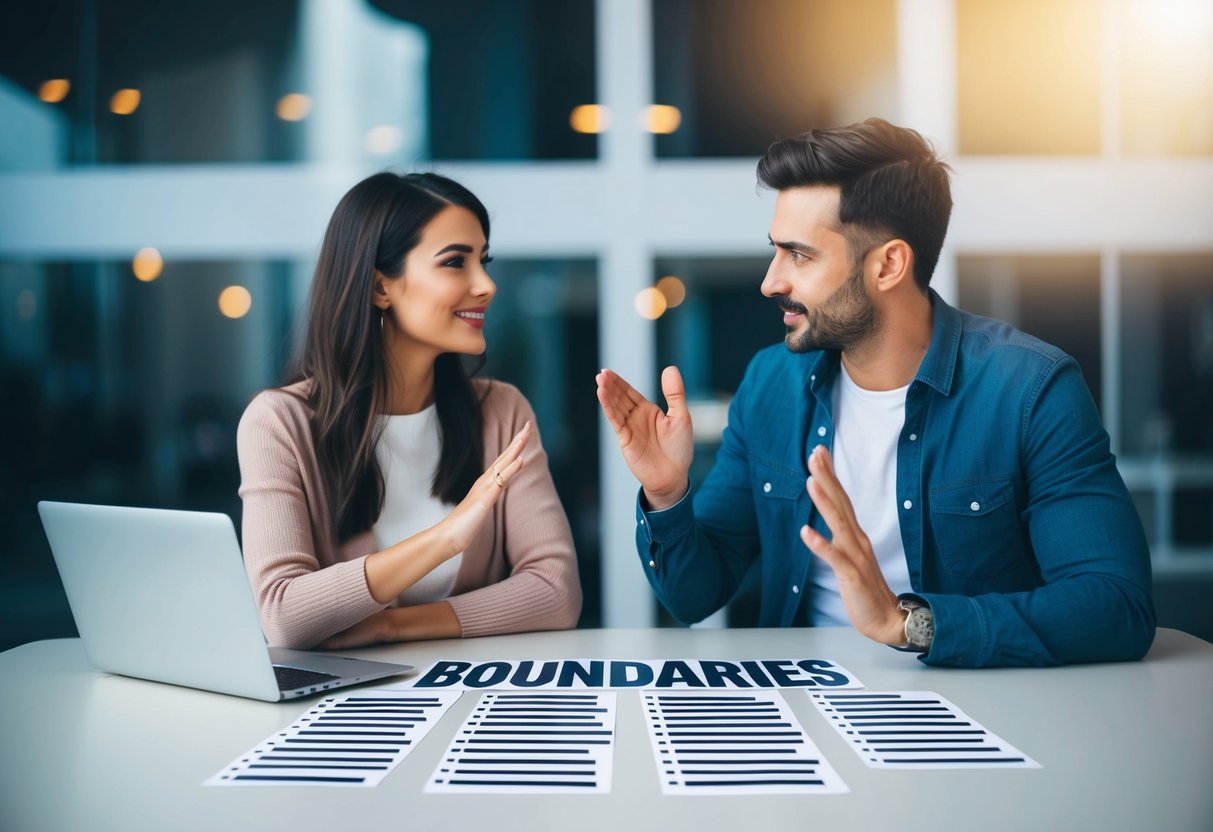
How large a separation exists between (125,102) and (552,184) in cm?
176

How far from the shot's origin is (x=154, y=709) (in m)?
1.35

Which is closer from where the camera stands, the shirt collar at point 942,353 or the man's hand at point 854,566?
the man's hand at point 854,566

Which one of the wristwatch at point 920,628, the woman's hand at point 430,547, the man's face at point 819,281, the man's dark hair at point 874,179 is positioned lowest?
the wristwatch at point 920,628

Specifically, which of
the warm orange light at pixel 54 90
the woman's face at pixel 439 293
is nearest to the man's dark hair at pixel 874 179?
the woman's face at pixel 439 293

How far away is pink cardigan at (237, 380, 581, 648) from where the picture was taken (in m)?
1.67

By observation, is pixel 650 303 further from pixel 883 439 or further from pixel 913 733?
pixel 913 733

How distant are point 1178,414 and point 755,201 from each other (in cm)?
205

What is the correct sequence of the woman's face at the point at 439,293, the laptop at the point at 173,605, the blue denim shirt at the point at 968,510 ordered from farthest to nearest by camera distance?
the woman's face at the point at 439,293, the blue denim shirt at the point at 968,510, the laptop at the point at 173,605

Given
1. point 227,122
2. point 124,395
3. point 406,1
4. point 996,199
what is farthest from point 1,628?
point 996,199

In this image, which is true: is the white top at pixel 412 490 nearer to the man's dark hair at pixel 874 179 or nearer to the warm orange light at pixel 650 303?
the man's dark hair at pixel 874 179

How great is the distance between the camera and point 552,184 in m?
3.84

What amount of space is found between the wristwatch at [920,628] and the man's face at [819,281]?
0.74 meters

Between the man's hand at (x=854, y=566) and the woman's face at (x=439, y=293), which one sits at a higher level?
the woman's face at (x=439, y=293)

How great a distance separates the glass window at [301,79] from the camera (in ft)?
13.0
